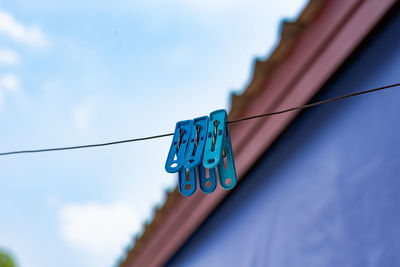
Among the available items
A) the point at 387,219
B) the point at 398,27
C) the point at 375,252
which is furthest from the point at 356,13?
the point at 375,252

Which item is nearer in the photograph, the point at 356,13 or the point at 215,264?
the point at 356,13

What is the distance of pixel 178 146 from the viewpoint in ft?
5.43

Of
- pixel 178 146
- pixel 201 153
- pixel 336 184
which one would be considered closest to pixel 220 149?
pixel 201 153

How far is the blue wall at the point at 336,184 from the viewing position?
1.76 metres

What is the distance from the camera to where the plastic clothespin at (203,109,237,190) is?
4.86 feet

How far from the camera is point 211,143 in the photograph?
60.9 inches

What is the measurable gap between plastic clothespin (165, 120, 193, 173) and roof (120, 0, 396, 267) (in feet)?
1.93

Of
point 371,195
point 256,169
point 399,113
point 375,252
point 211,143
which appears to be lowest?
point 375,252

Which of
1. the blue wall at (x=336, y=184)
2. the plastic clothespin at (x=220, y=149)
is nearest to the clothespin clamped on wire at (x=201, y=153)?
the plastic clothespin at (x=220, y=149)

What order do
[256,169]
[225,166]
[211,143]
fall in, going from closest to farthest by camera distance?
1. [211,143]
2. [225,166]
3. [256,169]

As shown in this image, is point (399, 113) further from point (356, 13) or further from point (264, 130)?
point (264, 130)

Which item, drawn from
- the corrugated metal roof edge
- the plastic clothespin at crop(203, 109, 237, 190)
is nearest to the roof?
the corrugated metal roof edge

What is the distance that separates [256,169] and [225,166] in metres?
0.74

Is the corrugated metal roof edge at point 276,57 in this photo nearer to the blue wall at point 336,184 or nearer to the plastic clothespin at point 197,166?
the blue wall at point 336,184
